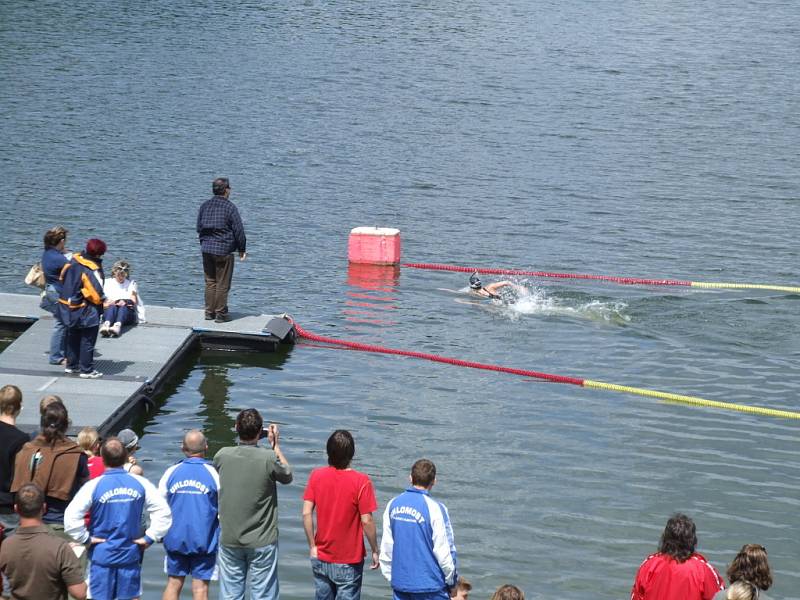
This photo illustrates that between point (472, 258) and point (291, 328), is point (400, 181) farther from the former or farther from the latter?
point (291, 328)

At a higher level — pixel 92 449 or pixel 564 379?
pixel 564 379

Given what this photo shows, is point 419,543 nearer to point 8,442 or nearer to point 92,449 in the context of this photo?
point 92,449

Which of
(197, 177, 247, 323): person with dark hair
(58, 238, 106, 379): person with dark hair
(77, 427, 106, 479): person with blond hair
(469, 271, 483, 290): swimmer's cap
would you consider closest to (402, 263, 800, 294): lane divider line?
(469, 271, 483, 290): swimmer's cap

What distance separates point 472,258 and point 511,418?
9.04m

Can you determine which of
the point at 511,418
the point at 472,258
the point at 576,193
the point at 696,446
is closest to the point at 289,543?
the point at 511,418

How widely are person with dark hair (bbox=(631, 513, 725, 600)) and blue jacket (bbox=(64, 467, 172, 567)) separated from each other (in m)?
3.58

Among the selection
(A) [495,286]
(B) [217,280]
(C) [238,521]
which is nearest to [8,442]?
(C) [238,521]

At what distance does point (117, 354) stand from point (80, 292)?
2592 mm

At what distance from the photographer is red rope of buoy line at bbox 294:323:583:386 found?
18.0 metres

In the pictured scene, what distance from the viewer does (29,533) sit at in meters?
7.80

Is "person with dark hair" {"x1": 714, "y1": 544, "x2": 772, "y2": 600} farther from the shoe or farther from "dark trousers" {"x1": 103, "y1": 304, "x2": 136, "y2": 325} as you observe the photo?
"dark trousers" {"x1": 103, "y1": 304, "x2": 136, "y2": 325}

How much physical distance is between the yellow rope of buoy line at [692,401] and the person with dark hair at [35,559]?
11.0 meters

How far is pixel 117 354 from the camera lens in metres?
17.1

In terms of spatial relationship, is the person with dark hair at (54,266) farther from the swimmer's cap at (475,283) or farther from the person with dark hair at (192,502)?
the swimmer's cap at (475,283)
